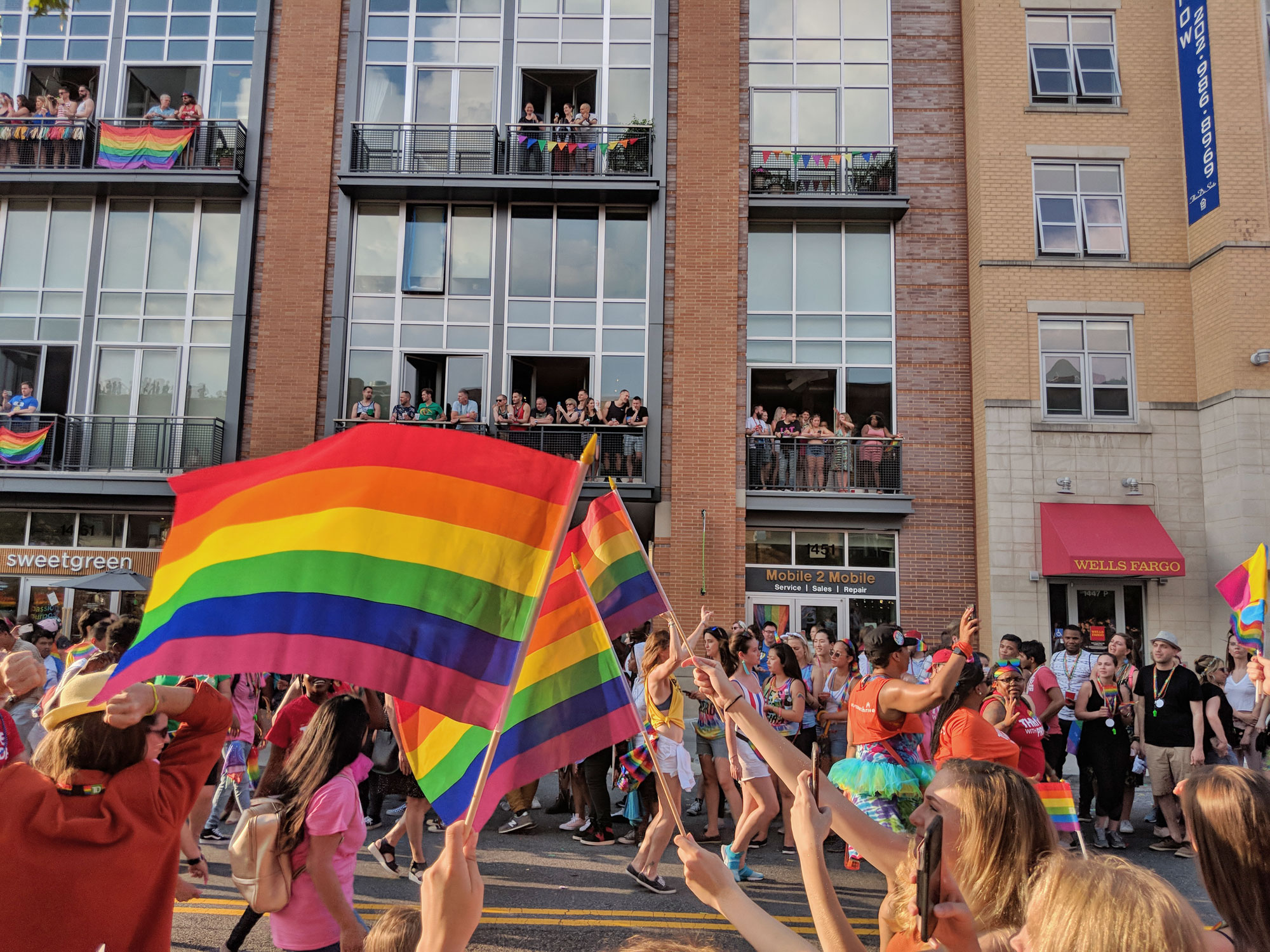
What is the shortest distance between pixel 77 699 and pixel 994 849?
2.69 meters

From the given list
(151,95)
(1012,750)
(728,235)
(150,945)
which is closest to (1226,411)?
(728,235)

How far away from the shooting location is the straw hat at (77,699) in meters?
2.70

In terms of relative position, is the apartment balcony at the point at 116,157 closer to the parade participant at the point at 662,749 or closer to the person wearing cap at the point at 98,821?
the parade participant at the point at 662,749

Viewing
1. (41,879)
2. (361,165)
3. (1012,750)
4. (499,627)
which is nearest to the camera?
(41,879)

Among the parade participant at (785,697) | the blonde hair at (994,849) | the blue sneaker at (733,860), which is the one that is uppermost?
the blonde hair at (994,849)

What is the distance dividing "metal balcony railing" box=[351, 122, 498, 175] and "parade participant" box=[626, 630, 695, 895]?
46.8ft

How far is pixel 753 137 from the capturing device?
19.6 metres

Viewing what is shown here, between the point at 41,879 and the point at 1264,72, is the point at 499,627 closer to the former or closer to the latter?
the point at 41,879

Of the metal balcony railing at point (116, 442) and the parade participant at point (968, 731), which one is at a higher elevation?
the metal balcony railing at point (116, 442)

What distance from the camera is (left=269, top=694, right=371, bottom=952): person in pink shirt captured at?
365 centimetres

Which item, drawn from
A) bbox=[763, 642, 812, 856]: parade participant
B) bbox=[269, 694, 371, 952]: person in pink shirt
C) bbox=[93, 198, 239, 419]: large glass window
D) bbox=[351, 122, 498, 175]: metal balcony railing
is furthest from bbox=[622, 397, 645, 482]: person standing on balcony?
bbox=[269, 694, 371, 952]: person in pink shirt

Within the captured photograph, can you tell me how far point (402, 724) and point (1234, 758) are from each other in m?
8.78

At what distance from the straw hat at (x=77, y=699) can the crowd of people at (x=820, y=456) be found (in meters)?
16.1

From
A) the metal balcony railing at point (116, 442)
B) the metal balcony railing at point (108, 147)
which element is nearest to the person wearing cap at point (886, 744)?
the metal balcony railing at point (116, 442)
